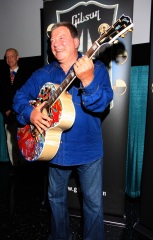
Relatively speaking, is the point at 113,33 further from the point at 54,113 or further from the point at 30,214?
the point at 30,214

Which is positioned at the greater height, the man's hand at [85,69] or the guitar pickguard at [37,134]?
the man's hand at [85,69]

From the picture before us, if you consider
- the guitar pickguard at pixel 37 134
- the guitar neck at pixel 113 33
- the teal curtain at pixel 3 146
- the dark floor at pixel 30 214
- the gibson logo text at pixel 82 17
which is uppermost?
the gibson logo text at pixel 82 17

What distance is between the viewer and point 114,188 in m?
→ 2.43

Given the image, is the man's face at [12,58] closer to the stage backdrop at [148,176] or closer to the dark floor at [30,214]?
the dark floor at [30,214]

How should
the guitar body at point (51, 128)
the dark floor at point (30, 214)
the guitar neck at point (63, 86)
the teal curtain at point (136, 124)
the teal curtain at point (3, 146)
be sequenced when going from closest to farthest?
1. the guitar neck at point (63, 86)
2. the guitar body at point (51, 128)
3. the dark floor at point (30, 214)
4. the teal curtain at point (136, 124)
5. the teal curtain at point (3, 146)

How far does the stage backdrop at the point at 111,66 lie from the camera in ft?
7.36

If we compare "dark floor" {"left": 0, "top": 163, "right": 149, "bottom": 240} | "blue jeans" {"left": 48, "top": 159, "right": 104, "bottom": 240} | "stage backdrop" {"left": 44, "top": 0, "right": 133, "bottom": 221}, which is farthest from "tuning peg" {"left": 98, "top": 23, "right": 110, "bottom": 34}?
"dark floor" {"left": 0, "top": 163, "right": 149, "bottom": 240}

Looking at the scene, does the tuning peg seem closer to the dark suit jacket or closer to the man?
the man

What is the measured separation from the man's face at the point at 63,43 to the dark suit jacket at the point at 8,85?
191cm

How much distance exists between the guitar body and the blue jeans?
8.1 inches

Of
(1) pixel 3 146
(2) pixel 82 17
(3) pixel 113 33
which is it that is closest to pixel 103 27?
(2) pixel 82 17

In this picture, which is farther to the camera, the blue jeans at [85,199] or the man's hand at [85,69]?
the blue jeans at [85,199]

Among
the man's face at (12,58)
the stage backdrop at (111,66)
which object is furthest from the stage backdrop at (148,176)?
the man's face at (12,58)

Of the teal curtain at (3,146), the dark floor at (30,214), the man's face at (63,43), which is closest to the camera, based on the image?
the man's face at (63,43)
